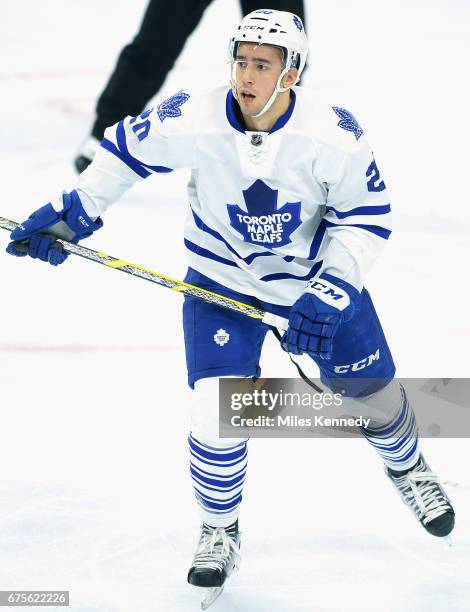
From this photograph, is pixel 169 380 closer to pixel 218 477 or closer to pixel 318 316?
pixel 218 477

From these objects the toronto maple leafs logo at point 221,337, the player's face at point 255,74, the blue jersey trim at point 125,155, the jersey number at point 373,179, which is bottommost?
the toronto maple leafs logo at point 221,337

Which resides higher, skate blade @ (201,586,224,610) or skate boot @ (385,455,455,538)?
skate boot @ (385,455,455,538)

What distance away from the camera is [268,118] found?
105 inches

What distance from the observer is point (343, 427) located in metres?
3.32

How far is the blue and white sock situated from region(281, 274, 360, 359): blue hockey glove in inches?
10.7

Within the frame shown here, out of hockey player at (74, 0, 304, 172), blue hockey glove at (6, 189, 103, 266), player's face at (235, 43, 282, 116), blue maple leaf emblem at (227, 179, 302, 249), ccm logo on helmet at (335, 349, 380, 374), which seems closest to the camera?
player's face at (235, 43, 282, 116)

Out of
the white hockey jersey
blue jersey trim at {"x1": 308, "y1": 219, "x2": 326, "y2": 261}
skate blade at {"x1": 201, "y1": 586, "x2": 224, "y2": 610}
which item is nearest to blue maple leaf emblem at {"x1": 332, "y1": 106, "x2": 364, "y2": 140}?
the white hockey jersey

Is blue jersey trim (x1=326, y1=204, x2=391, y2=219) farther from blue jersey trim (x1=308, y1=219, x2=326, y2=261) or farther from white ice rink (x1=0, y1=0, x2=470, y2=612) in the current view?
white ice rink (x1=0, y1=0, x2=470, y2=612)

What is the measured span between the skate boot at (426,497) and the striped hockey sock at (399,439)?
1.1 inches

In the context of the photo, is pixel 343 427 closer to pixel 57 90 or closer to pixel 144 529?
pixel 144 529

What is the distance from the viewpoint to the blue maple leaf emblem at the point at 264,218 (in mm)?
2695

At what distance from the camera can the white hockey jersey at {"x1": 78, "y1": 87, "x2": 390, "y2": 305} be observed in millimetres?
2652

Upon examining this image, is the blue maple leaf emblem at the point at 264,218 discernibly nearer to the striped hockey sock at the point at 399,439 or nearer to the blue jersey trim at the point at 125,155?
the blue jersey trim at the point at 125,155

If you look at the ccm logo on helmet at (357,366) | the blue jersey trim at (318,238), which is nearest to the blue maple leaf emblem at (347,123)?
the blue jersey trim at (318,238)
